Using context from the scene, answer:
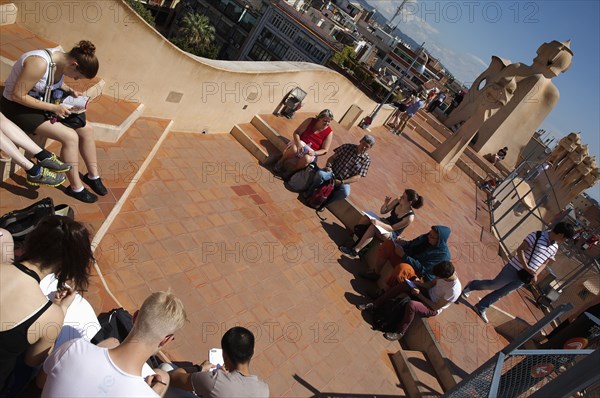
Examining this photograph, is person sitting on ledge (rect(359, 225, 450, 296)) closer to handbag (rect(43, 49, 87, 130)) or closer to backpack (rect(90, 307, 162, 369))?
backpack (rect(90, 307, 162, 369))

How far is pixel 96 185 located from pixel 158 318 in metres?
2.47

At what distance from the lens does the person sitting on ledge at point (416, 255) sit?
5570mm

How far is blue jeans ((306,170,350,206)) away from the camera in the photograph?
696 cm

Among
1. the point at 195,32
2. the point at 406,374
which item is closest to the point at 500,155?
the point at 406,374

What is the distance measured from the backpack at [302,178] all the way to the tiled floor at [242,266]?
0.67 ft

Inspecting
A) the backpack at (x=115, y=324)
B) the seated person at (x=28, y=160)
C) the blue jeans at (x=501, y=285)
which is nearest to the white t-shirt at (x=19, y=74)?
the seated person at (x=28, y=160)

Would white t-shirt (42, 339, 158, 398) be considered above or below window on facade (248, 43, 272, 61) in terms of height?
above

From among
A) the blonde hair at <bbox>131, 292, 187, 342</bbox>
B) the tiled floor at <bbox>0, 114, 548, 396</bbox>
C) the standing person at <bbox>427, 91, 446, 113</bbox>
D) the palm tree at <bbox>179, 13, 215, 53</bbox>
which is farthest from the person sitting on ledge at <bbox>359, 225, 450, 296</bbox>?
the palm tree at <bbox>179, 13, 215, 53</bbox>

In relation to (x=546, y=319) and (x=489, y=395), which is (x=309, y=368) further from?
(x=546, y=319)

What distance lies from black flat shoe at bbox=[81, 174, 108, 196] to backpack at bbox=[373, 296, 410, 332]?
385 centimetres

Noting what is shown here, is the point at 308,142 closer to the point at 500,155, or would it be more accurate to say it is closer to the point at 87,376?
the point at 87,376

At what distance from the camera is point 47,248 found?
7.50 feet

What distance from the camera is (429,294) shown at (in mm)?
5324

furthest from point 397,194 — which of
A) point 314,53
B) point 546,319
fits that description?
point 314,53
